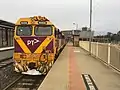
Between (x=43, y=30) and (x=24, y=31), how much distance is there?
1.02 m

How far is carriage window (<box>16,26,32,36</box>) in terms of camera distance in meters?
15.0

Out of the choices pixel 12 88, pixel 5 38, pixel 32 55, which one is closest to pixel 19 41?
pixel 32 55

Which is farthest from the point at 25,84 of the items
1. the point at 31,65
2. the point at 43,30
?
the point at 43,30

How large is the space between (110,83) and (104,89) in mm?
1349

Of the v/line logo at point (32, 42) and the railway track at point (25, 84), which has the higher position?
the v/line logo at point (32, 42)

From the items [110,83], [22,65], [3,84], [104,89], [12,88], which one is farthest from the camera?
[22,65]

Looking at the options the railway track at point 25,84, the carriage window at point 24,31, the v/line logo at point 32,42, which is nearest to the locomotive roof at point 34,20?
the carriage window at point 24,31

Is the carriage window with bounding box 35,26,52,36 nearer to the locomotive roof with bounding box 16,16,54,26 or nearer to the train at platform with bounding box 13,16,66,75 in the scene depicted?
the train at platform with bounding box 13,16,66,75

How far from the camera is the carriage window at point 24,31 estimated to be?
49.3 ft

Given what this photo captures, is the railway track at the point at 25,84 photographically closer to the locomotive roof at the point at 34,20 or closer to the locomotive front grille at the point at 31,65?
the locomotive front grille at the point at 31,65

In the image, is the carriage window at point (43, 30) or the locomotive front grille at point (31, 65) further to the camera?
the carriage window at point (43, 30)


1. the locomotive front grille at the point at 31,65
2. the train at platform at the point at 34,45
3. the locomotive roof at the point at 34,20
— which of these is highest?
the locomotive roof at the point at 34,20

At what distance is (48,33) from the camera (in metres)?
15.2

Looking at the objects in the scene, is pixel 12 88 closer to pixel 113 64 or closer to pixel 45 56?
pixel 45 56
